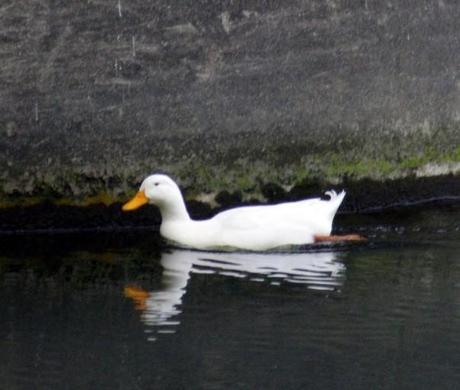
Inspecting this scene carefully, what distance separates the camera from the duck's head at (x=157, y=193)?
1123 centimetres

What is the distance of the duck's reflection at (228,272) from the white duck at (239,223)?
13cm

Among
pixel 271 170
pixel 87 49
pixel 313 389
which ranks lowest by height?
pixel 313 389

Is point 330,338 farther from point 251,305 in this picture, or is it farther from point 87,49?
point 87,49

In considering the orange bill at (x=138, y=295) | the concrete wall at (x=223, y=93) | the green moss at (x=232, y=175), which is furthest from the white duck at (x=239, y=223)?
the orange bill at (x=138, y=295)

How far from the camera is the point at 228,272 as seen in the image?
10.3m

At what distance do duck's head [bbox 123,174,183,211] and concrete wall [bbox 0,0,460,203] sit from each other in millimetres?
321

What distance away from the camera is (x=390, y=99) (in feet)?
41.0

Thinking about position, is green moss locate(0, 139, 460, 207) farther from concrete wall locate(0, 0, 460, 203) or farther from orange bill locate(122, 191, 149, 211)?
orange bill locate(122, 191, 149, 211)

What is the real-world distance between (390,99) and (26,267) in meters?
3.44

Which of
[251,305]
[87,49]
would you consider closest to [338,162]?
[87,49]

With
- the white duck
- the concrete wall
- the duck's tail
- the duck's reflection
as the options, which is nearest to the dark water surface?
the duck's reflection

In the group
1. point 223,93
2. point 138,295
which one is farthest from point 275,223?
point 138,295

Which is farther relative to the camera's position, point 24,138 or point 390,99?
point 390,99

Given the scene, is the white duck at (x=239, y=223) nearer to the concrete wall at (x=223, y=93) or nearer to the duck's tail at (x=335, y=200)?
the duck's tail at (x=335, y=200)
